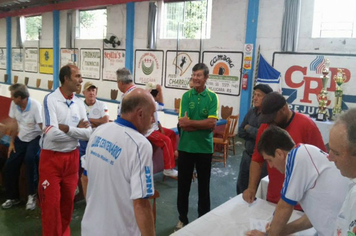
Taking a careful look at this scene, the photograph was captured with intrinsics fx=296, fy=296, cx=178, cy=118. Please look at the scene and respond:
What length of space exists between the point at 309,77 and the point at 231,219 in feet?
19.3

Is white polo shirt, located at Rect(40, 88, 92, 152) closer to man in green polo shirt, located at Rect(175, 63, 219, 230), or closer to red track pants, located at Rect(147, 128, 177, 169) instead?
man in green polo shirt, located at Rect(175, 63, 219, 230)

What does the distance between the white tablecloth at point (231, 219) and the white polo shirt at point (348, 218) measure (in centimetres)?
87

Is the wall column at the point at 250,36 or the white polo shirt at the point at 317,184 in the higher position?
the wall column at the point at 250,36

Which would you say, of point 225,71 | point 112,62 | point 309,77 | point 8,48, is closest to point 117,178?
point 309,77

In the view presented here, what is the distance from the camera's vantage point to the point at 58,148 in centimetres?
267

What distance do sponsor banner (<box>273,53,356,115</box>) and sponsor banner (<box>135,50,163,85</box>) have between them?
12.9 ft

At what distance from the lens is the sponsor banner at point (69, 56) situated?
12.3 metres

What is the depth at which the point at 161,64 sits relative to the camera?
32.3ft

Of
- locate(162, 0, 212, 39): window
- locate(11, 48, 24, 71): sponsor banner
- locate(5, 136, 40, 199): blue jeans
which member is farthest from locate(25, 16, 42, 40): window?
locate(5, 136, 40, 199): blue jeans

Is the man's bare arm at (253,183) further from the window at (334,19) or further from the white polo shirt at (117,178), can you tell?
the window at (334,19)

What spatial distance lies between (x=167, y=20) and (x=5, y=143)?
6975 millimetres

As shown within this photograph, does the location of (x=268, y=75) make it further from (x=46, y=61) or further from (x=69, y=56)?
(x=46, y=61)

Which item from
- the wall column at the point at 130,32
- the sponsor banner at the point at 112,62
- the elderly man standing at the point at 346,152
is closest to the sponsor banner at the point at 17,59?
the sponsor banner at the point at 112,62

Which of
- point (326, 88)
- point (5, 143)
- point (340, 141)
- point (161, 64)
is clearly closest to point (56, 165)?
point (5, 143)
